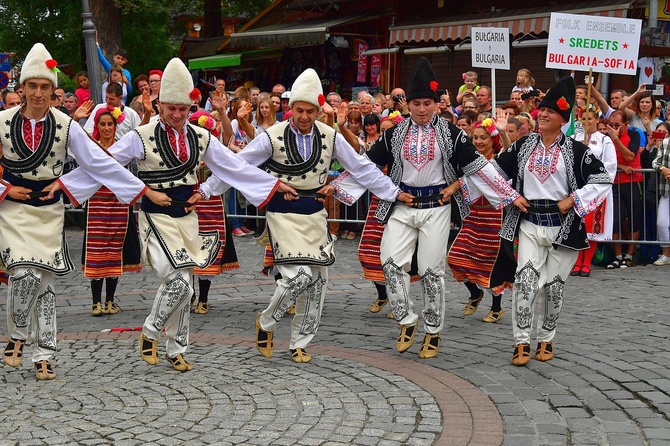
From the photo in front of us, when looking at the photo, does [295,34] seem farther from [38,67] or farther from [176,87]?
[38,67]

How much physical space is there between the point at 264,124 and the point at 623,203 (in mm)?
4327

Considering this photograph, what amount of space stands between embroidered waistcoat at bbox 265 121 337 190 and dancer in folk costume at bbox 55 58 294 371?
0.54m

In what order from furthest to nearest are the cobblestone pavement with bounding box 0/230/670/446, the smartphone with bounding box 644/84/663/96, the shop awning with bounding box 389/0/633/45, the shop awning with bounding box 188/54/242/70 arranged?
the shop awning with bounding box 188/54/242/70
the shop awning with bounding box 389/0/633/45
the smartphone with bounding box 644/84/663/96
the cobblestone pavement with bounding box 0/230/670/446

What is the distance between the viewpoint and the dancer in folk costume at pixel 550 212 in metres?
7.11

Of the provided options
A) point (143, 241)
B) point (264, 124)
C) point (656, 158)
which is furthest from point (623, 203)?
point (143, 241)

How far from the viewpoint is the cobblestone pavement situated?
5535mm

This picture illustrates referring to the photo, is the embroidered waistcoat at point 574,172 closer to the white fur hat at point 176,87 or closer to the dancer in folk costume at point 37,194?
the white fur hat at point 176,87

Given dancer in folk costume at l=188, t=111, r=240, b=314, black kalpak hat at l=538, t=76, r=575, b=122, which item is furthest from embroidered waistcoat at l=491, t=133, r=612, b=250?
dancer in folk costume at l=188, t=111, r=240, b=314

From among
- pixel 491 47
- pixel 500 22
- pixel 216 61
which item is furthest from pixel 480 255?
pixel 216 61

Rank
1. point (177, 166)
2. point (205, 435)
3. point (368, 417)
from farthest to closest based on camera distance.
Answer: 1. point (177, 166)
2. point (368, 417)
3. point (205, 435)

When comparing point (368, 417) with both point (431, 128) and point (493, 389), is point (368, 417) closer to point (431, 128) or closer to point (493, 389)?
point (493, 389)

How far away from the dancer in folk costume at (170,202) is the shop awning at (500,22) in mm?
10478

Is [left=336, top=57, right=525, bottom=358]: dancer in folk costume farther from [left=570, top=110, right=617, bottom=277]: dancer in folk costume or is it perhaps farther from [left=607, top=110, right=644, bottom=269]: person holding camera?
[left=607, top=110, right=644, bottom=269]: person holding camera

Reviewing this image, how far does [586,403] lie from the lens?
6.14 metres
